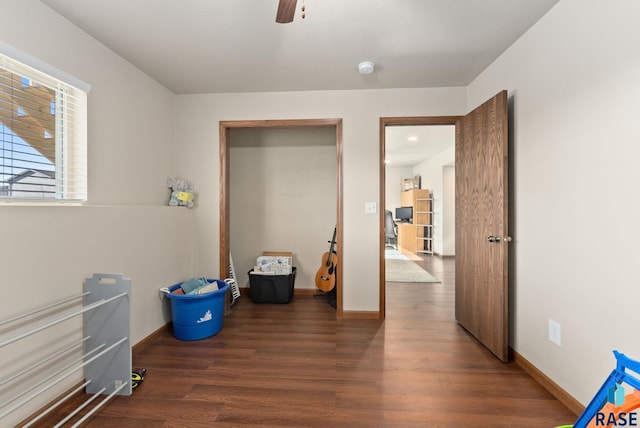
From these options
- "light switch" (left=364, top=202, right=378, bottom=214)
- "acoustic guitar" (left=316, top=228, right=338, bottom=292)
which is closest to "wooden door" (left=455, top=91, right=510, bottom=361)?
"light switch" (left=364, top=202, right=378, bottom=214)

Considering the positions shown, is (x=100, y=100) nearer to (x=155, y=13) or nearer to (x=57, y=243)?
(x=155, y=13)

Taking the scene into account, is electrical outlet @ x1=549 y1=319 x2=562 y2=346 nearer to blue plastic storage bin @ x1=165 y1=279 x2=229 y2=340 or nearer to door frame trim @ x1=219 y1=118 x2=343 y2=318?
door frame trim @ x1=219 y1=118 x2=343 y2=318

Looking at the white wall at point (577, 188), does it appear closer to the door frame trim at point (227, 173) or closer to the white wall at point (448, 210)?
the door frame trim at point (227, 173)

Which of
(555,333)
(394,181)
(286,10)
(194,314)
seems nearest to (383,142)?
(286,10)

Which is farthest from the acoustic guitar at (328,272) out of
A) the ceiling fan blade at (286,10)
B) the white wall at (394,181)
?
the white wall at (394,181)

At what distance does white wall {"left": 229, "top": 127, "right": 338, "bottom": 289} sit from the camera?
3928 millimetres

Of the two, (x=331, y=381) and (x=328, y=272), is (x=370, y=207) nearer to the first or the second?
(x=328, y=272)

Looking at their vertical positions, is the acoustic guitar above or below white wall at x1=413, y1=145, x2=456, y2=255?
below

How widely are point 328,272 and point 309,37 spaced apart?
250cm

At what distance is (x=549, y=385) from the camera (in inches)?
71.1

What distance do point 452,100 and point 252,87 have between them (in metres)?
1.98

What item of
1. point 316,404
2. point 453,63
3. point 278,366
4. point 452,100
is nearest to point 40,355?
point 278,366

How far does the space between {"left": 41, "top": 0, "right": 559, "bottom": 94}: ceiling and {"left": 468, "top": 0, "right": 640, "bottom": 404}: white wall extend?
395 mm

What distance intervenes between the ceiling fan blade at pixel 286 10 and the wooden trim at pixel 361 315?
2.57m
